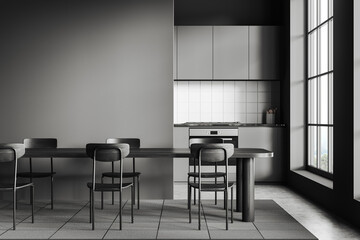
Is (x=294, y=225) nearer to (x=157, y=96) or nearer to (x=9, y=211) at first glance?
(x=157, y=96)

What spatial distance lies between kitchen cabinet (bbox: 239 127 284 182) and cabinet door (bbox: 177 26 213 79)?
117 cm

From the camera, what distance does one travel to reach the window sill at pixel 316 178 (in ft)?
17.5

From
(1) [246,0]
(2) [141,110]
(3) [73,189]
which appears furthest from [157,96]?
(1) [246,0]

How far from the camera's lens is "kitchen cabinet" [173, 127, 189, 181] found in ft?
23.5

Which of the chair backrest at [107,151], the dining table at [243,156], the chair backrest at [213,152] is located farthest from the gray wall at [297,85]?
the chair backrest at [107,151]

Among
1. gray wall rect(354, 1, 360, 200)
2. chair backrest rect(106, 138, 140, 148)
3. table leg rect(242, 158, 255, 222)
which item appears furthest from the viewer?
chair backrest rect(106, 138, 140, 148)

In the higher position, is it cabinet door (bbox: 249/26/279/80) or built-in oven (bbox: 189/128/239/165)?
cabinet door (bbox: 249/26/279/80)

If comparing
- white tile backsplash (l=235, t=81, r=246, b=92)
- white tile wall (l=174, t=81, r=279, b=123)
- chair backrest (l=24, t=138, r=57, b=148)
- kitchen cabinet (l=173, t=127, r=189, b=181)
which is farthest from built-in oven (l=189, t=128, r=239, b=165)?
chair backrest (l=24, t=138, r=57, b=148)

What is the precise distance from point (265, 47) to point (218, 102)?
1.26 meters

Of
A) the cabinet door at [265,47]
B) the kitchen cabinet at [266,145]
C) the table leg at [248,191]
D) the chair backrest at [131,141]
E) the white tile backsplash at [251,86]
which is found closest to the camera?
the table leg at [248,191]

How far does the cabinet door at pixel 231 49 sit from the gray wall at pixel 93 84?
173 centimetres

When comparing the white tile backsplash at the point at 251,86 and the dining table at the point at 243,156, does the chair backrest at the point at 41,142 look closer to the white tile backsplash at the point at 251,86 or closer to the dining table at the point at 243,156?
the dining table at the point at 243,156

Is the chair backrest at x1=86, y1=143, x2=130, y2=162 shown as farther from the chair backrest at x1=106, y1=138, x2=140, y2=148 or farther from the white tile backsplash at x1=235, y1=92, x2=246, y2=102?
the white tile backsplash at x1=235, y1=92, x2=246, y2=102

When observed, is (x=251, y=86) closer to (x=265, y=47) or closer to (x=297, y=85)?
(x=265, y=47)
